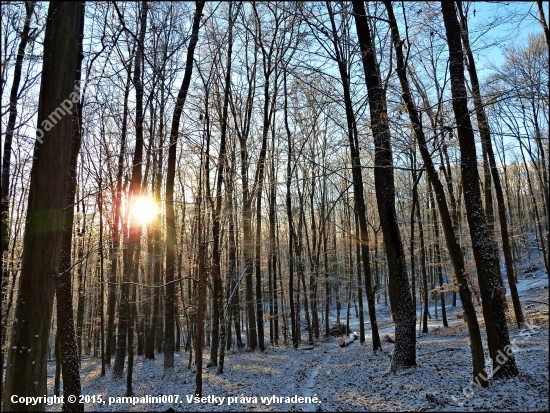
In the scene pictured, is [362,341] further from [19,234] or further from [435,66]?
[19,234]

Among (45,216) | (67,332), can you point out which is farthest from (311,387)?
(45,216)

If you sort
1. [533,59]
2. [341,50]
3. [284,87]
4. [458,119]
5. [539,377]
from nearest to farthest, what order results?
1. [539,377]
2. [458,119]
3. [341,50]
4. [533,59]
5. [284,87]

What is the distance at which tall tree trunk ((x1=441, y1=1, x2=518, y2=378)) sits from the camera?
6539 millimetres

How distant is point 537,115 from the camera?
20.0m

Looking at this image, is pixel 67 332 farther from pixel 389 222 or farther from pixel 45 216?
pixel 389 222

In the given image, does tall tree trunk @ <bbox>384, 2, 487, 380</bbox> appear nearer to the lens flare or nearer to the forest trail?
the forest trail

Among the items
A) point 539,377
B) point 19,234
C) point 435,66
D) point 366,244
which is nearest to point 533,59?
point 435,66

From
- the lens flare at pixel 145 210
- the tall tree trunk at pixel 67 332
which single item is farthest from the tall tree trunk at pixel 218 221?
the tall tree trunk at pixel 67 332

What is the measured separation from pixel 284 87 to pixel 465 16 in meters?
9.35

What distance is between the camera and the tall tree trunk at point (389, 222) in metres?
8.69

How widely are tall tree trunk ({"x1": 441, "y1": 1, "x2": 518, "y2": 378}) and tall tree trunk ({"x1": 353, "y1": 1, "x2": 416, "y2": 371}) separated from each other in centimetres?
166

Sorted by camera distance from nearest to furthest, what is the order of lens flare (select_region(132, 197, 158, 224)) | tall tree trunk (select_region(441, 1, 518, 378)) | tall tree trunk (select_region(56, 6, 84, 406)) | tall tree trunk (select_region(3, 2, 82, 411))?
tall tree trunk (select_region(3, 2, 82, 411)) < tall tree trunk (select_region(441, 1, 518, 378)) < tall tree trunk (select_region(56, 6, 84, 406)) < lens flare (select_region(132, 197, 158, 224))

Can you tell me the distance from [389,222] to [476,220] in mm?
2441

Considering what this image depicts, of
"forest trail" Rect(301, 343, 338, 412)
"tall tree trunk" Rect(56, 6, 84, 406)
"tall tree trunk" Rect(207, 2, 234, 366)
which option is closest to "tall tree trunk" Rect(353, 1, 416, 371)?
"forest trail" Rect(301, 343, 338, 412)
